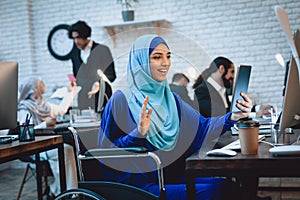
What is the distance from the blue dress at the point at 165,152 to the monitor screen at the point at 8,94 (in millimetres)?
570

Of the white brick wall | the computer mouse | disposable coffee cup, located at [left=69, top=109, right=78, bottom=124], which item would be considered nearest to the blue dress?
the computer mouse

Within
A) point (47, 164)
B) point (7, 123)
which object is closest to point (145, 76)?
point (7, 123)

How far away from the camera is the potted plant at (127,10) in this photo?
5452 millimetres

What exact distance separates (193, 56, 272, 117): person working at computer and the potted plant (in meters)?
1.71

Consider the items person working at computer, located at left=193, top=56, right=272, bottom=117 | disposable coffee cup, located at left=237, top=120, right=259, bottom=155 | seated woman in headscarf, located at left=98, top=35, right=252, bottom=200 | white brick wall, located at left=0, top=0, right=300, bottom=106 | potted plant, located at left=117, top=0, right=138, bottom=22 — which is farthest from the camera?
potted plant, located at left=117, top=0, right=138, bottom=22

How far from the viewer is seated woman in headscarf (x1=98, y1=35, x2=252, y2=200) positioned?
6.05 feet

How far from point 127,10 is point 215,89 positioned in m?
2.13

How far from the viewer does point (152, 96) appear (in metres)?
2.03

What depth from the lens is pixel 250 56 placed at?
5.18 meters

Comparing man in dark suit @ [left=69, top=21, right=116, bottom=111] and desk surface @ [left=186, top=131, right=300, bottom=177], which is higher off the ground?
man in dark suit @ [left=69, top=21, right=116, bottom=111]

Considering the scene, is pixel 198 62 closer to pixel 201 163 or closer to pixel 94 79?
pixel 94 79

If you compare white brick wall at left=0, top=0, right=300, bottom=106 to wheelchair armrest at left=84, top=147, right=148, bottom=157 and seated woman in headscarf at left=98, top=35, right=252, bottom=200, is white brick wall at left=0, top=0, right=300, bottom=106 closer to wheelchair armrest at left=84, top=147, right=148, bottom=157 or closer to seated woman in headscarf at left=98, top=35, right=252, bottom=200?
seated woman in headscarf at left=98, top=35, right=252, bottom=200

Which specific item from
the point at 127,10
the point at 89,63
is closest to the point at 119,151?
the point at 89,63

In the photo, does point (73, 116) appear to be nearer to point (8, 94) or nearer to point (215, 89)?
point (215, 89)
